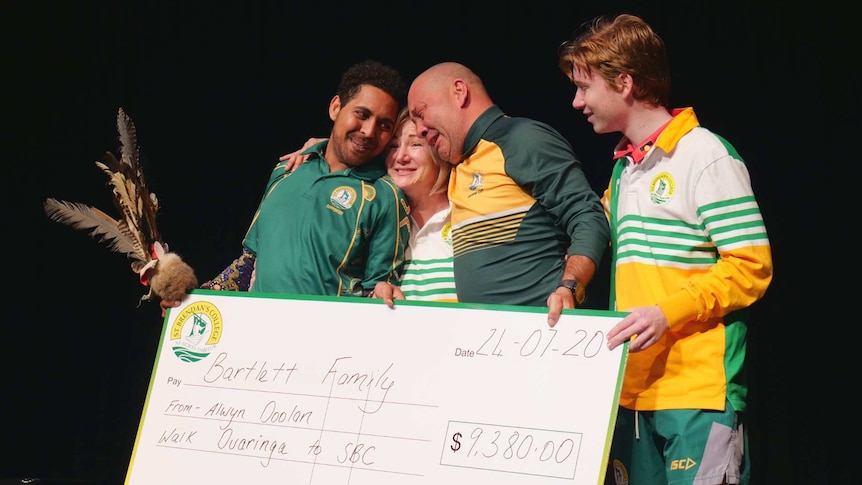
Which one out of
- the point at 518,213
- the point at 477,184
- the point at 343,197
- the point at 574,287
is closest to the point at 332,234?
the point at 343,197

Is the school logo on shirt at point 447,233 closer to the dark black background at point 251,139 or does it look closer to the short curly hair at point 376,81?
the short curly hair at point 376,81

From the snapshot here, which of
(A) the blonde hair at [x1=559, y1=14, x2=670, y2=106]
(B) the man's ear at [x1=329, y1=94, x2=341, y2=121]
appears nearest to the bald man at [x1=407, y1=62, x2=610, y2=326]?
(A) the blonde hair at [x1=559, y1=14, x2=670, y2=106]

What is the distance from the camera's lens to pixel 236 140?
3725 mm

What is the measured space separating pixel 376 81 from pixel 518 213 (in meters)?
0.76

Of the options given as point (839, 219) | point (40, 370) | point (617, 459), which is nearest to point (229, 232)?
point (40, 370)

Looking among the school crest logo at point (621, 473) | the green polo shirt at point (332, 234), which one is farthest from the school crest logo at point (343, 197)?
the school crest logo at point (621, 473)

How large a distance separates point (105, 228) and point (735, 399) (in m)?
1.79

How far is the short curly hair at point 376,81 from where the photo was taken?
2934 mm

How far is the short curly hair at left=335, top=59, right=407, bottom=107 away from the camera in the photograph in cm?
293

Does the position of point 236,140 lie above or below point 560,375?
above

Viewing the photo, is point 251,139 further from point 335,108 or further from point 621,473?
point 621,473

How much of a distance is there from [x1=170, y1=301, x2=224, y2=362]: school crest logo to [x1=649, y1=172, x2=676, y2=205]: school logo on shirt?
1.18m

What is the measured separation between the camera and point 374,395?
7.28ft

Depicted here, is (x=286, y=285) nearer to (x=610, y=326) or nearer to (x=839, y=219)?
(x=610, y=326)
